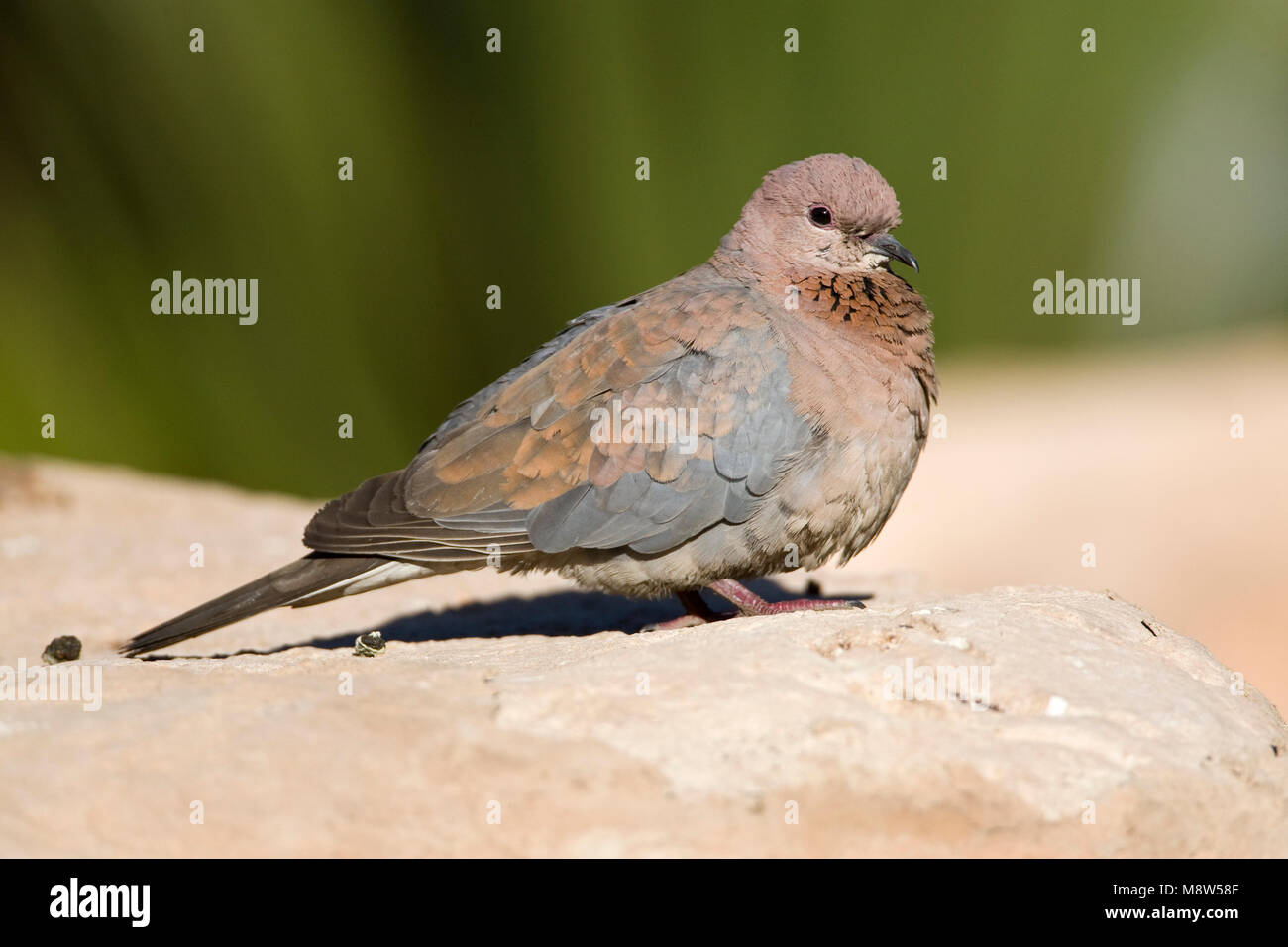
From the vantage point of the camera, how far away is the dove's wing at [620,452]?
4.52 metres

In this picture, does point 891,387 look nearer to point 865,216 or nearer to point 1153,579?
point 865,216

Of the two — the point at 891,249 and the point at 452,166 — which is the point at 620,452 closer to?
the point at 891,249

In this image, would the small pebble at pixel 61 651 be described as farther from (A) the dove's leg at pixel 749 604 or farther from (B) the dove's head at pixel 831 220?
(B) the dove's head at pixel 831 220

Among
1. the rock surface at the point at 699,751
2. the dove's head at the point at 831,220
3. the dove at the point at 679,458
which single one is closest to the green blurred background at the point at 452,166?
the dove's head at the point at 831,220

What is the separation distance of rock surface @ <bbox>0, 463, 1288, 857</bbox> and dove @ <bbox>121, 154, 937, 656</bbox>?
1.83ft

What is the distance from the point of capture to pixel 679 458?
179 inches

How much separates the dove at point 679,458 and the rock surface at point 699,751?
56cm

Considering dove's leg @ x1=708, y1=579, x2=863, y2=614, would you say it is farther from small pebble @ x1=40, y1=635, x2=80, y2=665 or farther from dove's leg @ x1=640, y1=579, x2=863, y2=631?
small pebble @ x1=40, y1=635, x2=80, y2=665

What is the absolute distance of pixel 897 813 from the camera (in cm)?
300

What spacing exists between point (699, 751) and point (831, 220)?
2.60m

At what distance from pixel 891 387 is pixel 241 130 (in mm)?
3941

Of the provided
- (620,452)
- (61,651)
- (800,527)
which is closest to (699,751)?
(800,527)

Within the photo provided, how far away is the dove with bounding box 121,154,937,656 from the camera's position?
4.53 meters

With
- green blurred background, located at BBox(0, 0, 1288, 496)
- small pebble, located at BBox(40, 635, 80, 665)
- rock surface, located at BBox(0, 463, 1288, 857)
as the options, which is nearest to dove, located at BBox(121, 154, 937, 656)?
small pebble, located at BBox(40, 635, 80, 665)
